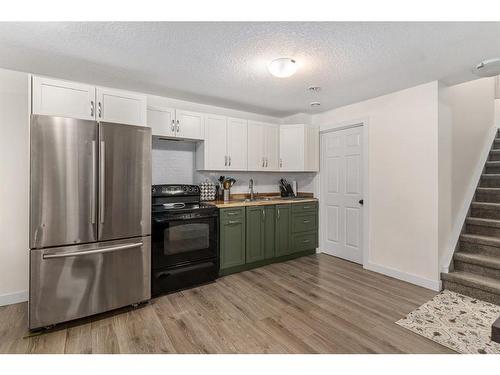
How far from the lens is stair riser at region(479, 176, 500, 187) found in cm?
362

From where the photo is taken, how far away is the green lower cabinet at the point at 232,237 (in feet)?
10.8

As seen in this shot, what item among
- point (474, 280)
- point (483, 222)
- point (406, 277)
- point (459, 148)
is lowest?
point (406, 277)

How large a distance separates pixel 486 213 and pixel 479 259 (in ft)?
2.88

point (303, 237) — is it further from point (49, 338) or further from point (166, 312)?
point (49, 338)

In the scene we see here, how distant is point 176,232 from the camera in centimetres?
282

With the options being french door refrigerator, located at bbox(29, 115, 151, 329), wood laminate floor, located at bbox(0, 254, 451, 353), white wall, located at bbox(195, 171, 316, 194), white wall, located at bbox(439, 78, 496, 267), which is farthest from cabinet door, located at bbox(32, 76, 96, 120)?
white wall, located at bbox(439, 78, 496, 267)

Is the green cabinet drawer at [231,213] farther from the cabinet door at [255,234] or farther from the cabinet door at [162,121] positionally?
the cabinet door at [162,121]

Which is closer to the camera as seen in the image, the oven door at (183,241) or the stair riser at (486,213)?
the oven door at (183,241)

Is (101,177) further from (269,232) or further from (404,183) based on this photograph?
(404,183)

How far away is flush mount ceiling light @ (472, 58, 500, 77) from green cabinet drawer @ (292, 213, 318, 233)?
268 centimetres

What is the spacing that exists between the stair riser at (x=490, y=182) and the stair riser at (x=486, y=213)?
1.91ft

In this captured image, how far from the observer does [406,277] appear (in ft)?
10.1

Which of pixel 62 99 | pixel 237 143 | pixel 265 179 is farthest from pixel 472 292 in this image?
pixel 62 99

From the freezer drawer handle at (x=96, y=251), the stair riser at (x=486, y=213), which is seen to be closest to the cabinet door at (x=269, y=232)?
the freezer drawer handle at (x=96, y=251)
